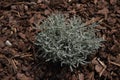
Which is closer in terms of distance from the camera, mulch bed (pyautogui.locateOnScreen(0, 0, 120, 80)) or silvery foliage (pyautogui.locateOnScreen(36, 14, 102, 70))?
silvery foliage (pyautogui.locateOnScreen(36, 14, 102, 70))

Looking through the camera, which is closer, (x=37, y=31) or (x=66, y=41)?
(x=66, y=41)

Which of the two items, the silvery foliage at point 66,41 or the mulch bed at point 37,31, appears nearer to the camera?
the silvery foliage at point 66,41

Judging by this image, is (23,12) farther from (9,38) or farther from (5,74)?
(5,74)
